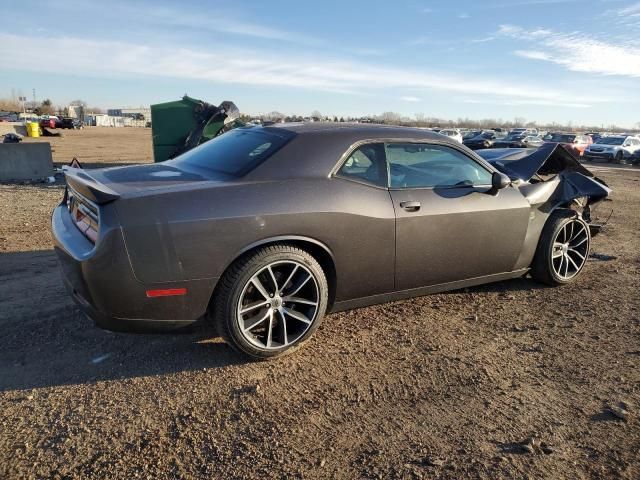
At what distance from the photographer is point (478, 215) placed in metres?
3.90

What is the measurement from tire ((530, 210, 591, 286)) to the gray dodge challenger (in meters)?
0.15

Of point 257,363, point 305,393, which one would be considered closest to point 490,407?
point 305,393

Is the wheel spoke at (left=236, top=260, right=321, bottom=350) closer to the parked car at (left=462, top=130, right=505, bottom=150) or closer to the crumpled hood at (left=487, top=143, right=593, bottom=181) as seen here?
the crumpled hood at (left=487, top=143, right=593, bottom=181)

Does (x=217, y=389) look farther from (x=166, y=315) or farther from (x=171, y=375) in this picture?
(x=166, y=315)

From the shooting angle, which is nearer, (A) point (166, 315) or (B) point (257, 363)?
(A) point (166, 315)

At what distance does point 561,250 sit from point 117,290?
407 cm

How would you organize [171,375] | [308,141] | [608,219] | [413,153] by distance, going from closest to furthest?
1. [171,375]
2. [308,141]
3. [413,153]
4. [608,219]

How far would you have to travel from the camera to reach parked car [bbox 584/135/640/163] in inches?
1120

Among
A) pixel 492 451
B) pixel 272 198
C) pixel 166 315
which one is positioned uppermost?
pixel 272 198

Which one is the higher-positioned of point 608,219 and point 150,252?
point 150,252

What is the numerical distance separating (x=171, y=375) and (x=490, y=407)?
1946 mm

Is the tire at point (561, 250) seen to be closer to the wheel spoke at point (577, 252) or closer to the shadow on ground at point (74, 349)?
the wheel spoke at point (577, 252)

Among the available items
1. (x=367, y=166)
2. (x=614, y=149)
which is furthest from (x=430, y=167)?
(x=614, y=149)

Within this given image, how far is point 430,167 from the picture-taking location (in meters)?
3.96
